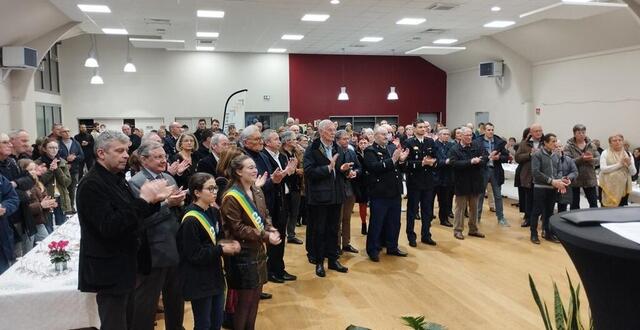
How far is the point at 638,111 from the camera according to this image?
33.4 ft

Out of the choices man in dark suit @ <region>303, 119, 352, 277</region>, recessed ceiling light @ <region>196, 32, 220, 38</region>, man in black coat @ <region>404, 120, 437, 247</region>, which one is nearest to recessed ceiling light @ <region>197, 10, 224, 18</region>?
recessed ceiling light @ <region>196, 32, 220, 38</region>

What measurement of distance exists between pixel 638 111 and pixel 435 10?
482 cm

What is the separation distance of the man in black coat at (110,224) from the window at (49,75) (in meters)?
12.0

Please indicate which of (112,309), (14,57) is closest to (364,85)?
(14,57)

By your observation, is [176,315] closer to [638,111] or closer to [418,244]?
[418,244]

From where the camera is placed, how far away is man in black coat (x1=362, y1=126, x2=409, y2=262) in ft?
17.8

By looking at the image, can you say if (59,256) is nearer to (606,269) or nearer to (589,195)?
(606,269)

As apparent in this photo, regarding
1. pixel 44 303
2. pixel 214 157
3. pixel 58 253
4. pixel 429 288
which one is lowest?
pixel 429 288

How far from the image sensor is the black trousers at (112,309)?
8.34 ft

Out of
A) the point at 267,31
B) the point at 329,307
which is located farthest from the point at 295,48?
the point at 329,307

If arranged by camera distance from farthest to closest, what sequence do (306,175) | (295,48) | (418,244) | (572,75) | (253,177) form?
(295,48), (572,75), (418,244), (306,175), (253,177)

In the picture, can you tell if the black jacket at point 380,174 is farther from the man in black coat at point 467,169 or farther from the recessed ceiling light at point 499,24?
the recessed ceiling light at point 499,24

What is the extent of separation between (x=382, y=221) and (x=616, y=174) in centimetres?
322

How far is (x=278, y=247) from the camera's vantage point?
4785mm
